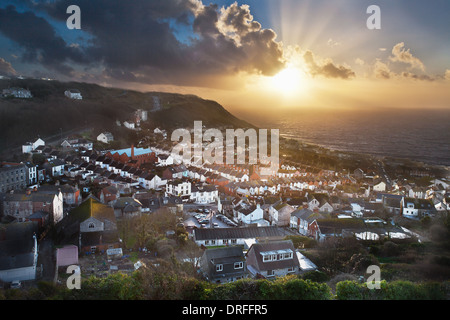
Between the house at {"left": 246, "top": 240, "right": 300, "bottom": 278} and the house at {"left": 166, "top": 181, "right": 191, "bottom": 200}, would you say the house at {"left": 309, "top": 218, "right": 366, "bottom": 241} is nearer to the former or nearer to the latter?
the house at {"left": 246, "top": 240, "right": 300, "bottom": 278}

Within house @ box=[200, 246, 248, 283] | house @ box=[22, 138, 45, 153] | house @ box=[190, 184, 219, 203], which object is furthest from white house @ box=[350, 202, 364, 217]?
house @ box=[22, 138, 45, 153]

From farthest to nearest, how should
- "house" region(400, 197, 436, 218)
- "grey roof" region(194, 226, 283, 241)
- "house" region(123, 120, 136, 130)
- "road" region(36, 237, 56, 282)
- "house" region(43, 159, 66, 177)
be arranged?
1. "house" region(123, 120, 136, 130)
2. "house" region(43, 159, 66, 177)
3. "house" region(400, 197, 436, 218)
4. "grey roof" region(194, 226, 283, 241)
5. "road" region(36, 237, 56, 282)

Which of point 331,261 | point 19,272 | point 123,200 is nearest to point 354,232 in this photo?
point 331,261

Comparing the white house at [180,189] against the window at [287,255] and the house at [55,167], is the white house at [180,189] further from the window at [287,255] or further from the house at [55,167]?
the window at [287,255]

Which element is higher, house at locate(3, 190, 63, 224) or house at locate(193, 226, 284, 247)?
house at locate(3, 190, 63, 224)

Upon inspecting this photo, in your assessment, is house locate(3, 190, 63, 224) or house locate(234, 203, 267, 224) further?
house locate(234, 203, 267, 224)
